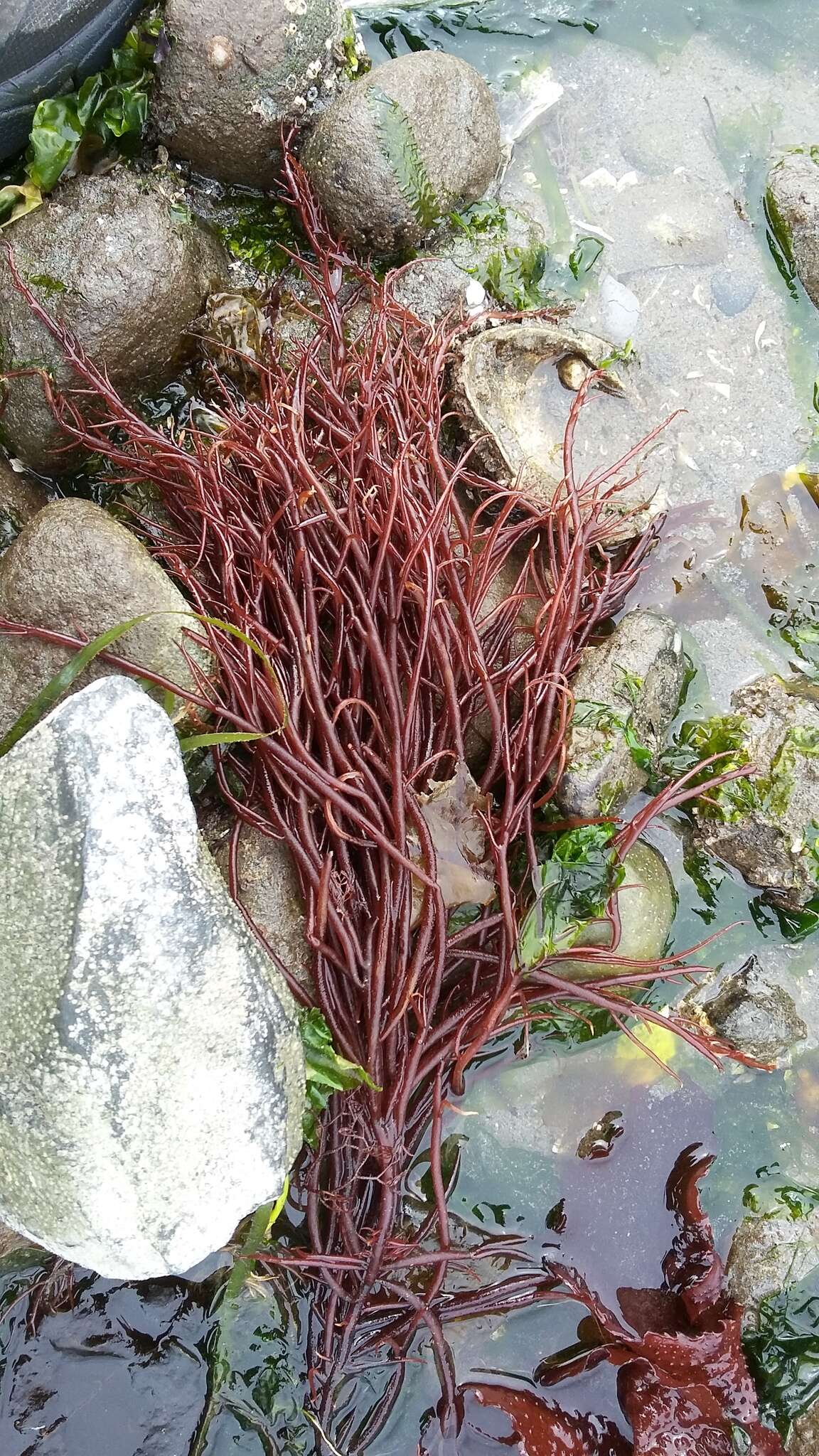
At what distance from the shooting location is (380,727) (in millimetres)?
2572

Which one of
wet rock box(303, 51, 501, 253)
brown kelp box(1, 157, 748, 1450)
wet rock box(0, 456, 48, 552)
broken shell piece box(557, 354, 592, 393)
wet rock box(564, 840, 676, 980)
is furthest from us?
broken shell piece box(557, 354, 592, 393)

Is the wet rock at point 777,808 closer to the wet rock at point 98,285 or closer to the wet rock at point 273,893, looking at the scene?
the wet rock at point 273,893

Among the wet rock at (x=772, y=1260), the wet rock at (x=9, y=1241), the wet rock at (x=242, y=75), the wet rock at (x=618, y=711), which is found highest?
the wet rock at (x=242, y=75)

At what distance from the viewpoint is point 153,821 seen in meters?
2.17

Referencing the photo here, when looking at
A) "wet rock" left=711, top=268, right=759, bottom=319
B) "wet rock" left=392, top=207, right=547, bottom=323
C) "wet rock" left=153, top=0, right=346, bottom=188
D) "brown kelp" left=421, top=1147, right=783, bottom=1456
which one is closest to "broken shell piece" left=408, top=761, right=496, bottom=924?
"brown kelp" left=421, top=1147, right=783, bottom=1456

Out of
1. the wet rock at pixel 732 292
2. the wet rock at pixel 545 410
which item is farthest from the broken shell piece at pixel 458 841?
the wet rock at pixel 732 292

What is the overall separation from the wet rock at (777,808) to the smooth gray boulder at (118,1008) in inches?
59.9

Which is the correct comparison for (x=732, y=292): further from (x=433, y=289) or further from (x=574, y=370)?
(x=433, y=289)

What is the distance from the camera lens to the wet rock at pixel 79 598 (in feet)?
7.84

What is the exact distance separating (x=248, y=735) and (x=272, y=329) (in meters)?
1.53

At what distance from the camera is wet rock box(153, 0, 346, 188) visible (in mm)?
2791

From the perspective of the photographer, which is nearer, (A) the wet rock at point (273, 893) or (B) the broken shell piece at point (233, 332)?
(A) the wet rock at point (273, 893)

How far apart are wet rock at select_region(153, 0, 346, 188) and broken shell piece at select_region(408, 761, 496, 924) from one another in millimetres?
2105

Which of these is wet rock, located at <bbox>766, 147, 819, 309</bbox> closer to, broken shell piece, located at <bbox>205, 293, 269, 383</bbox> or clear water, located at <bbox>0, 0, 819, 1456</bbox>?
clear water, located at <bbox>0, 0, 819, 1456</bbox>
